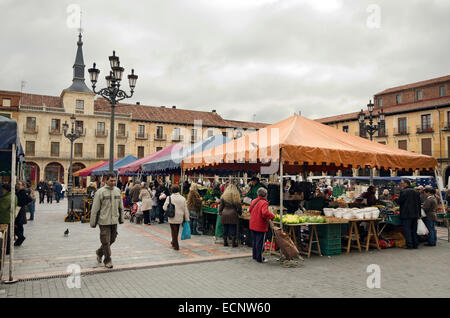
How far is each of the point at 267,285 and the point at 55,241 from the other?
643 centimetres

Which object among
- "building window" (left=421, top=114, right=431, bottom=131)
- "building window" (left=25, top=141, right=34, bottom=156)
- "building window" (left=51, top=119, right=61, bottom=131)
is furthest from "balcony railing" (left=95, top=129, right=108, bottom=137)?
"building window" (left=421, top=114, right=431, bottom=131)

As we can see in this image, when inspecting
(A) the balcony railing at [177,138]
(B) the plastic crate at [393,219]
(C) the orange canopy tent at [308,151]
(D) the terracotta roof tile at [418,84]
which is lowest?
(B) the plastic crate at [393,219]

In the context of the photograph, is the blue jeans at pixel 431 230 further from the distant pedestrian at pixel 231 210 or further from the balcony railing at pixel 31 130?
the balcony railing at pixel 31 130

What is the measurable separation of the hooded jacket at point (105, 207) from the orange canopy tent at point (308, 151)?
10.6 ft

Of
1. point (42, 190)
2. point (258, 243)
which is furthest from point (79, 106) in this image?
point (258, 243)

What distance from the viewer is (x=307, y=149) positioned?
776cm

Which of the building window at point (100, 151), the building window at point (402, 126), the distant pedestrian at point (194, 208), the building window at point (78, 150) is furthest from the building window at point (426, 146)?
the building window at point (78, 150)

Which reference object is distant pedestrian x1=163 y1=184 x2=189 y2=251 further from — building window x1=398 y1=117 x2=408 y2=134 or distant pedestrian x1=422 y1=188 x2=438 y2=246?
building window x1=398 y1=117 x2=408 y2=134

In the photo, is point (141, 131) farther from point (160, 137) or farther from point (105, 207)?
point (105, 207)

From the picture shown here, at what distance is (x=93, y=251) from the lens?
8.10 meters

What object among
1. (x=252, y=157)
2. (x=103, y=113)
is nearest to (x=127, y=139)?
(x=103, y=113)

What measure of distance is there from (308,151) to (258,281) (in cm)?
321

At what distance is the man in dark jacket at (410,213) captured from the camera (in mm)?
8969
